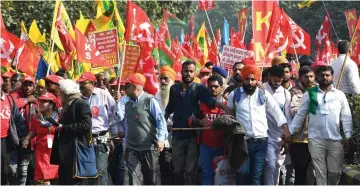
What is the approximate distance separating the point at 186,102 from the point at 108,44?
3.92 metres

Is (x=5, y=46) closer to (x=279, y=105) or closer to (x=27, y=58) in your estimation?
(x=27, y=58)

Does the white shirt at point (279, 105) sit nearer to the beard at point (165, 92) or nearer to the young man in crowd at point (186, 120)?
the young man in crowd at point (186, 120)

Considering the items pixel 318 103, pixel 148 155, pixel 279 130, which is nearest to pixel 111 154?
pixel 148 155

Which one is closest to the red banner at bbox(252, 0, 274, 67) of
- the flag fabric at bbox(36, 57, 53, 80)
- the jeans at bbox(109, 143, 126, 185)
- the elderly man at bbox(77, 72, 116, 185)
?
the jeans at bbox(109, 143, 126, 185)

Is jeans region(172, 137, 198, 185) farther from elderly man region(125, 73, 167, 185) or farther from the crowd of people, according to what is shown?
elderly man region(125, 73, 167, 185)

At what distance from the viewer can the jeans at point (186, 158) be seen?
1142 centimetres

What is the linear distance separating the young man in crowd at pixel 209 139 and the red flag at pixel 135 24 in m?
3.85

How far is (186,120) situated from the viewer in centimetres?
1137

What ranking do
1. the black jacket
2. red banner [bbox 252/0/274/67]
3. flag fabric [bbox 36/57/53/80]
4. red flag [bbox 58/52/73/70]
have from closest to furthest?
the black jacket < red banner [bbox 252/0/274/67] < flag fabric [bbox 36/57/53/80] < red flag [bbox 58/52/73/70]

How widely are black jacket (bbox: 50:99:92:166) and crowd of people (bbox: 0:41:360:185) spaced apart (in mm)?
11

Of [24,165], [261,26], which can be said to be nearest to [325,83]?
[24,165]

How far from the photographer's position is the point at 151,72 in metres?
14.7

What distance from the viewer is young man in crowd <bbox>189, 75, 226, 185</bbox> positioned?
11.0 meters

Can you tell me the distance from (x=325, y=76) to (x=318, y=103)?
1.01ft
